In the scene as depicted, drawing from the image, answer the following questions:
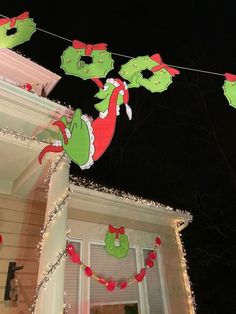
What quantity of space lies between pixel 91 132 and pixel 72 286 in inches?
105

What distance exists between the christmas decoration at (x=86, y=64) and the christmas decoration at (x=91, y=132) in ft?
0.80

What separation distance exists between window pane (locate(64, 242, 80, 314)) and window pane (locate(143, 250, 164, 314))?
1.66 m

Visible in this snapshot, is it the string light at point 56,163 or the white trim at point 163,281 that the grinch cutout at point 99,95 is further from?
the white trim at point 163,281

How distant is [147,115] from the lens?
15914mm

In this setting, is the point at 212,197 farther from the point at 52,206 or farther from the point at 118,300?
the point at 52,206

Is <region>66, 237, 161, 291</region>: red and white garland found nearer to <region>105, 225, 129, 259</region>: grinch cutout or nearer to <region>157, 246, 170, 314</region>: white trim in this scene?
<region>157, 246, 170, 314</region>: white trim

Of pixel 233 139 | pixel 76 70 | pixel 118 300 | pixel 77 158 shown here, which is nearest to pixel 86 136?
pixel 77 158

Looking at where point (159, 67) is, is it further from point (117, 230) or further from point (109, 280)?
point (109, 280)

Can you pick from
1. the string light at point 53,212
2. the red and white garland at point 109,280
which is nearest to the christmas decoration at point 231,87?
the string light at point 53,212

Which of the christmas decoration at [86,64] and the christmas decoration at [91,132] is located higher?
the christmas decoration at [86,64]

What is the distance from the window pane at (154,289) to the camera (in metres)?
5.54

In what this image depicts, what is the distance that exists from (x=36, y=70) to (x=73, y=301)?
5.03 metres

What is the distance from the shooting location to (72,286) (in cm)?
460

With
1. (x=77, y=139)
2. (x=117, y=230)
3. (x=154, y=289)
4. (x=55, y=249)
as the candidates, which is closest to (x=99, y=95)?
(x=77, y=139)
